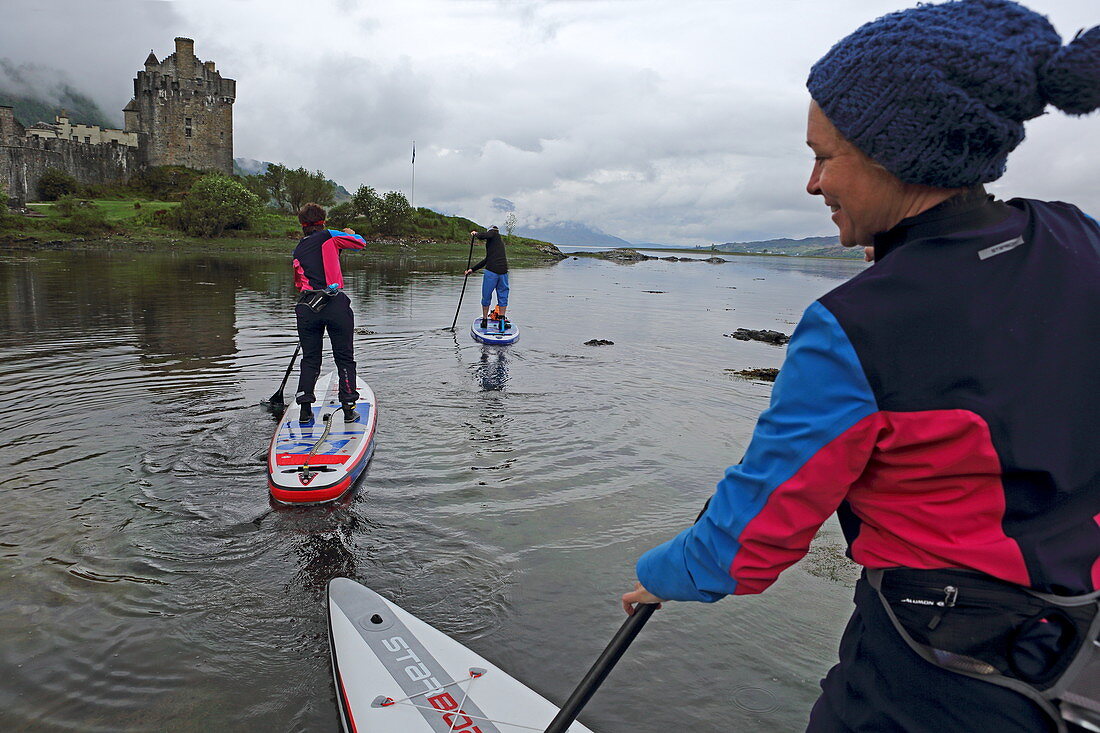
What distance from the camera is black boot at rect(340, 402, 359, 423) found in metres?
9.56

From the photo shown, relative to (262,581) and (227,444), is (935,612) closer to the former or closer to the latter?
(262,581)

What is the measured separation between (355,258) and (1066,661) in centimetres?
6523

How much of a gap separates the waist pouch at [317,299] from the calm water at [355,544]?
6.77 ft

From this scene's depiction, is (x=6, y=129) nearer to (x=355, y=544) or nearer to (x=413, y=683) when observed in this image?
(x=355, y=544)

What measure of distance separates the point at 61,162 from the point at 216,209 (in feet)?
92.9

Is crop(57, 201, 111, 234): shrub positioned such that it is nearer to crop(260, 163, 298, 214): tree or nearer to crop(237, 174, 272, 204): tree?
crop(237, 174, 272, 204): tree

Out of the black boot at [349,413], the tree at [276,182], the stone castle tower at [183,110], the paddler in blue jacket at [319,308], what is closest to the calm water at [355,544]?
the black boot at [349,413]

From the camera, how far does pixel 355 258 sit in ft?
205

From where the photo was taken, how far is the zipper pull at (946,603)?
1.52 meters

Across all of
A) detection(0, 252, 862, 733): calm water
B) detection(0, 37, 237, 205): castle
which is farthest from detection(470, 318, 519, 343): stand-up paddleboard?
detection(0, 37, 237, 205): castle

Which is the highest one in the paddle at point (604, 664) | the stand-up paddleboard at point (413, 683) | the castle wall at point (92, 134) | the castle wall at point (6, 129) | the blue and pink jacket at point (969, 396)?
the castle wall at point (92, 134)

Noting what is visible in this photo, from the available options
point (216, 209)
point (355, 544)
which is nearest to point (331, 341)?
point (355, 544)

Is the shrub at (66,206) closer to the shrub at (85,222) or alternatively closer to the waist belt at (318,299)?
the shrub at (85,222)

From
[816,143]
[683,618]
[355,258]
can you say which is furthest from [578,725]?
[355,258]
